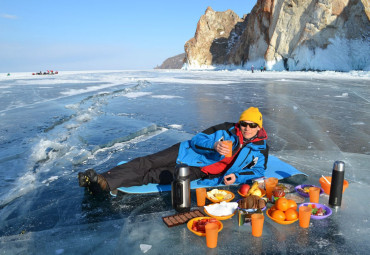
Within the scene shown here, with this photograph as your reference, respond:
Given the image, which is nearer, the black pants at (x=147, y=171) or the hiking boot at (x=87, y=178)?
the hiking boot at (x=87, y=178)

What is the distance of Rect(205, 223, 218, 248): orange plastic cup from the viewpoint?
2.12 m

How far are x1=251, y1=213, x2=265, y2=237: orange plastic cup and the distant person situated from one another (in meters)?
0.91

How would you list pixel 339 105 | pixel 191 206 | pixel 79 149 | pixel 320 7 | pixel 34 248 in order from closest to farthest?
pixel 34 248 → pixel 191 206 → pixel 79 149 → pixel 339 105 → pixel 320 7

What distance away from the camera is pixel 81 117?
321 inches

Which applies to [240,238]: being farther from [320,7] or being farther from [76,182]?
[320,7]

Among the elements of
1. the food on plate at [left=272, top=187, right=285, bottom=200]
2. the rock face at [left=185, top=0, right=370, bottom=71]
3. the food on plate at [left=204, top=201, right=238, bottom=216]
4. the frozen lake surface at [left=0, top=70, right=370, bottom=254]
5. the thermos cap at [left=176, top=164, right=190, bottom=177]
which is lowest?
the frozen lake surface at [left=0, top=70, right=370, bottom=254]

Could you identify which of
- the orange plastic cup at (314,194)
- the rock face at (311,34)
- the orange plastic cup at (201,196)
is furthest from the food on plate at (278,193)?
the rock face at (311,34)

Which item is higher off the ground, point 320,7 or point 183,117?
point 320,7

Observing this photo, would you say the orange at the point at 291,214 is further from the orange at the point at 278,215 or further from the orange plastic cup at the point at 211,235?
the orange plastic cup at the point at 211,235

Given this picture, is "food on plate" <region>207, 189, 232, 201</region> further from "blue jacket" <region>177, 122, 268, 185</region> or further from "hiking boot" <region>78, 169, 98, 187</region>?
"hiking boot" <region>78, 169, 98, 187</region>

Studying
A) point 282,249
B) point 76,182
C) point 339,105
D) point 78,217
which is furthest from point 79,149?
point 339,105

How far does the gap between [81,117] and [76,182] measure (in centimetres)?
486

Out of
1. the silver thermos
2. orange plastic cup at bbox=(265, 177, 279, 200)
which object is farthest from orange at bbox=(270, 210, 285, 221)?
the silver thermos

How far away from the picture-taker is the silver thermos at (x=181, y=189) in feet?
8.63
